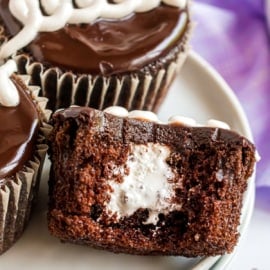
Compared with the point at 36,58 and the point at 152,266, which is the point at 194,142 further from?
the point at 36,58

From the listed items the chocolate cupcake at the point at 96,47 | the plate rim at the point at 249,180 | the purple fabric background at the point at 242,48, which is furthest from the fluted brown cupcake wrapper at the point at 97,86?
the purple fabric background at the point at 242,48

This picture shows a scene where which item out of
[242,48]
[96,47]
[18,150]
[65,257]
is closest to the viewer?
[18,150]

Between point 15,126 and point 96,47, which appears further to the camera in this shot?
point 96,47

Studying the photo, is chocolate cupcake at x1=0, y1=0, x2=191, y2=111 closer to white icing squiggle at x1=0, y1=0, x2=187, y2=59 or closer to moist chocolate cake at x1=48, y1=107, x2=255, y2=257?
white icing squiggle at x1=0, y1=0, x2=187, y2=59

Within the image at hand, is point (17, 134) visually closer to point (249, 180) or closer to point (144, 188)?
point (144, 188)

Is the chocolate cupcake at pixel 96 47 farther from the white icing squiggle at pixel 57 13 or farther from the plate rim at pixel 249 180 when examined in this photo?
the plate rim at pixel 249 180

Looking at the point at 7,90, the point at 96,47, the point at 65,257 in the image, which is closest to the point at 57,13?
the point at 96,47

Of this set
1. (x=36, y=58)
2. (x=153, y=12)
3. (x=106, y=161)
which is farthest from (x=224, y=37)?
(x=106, y=161)
